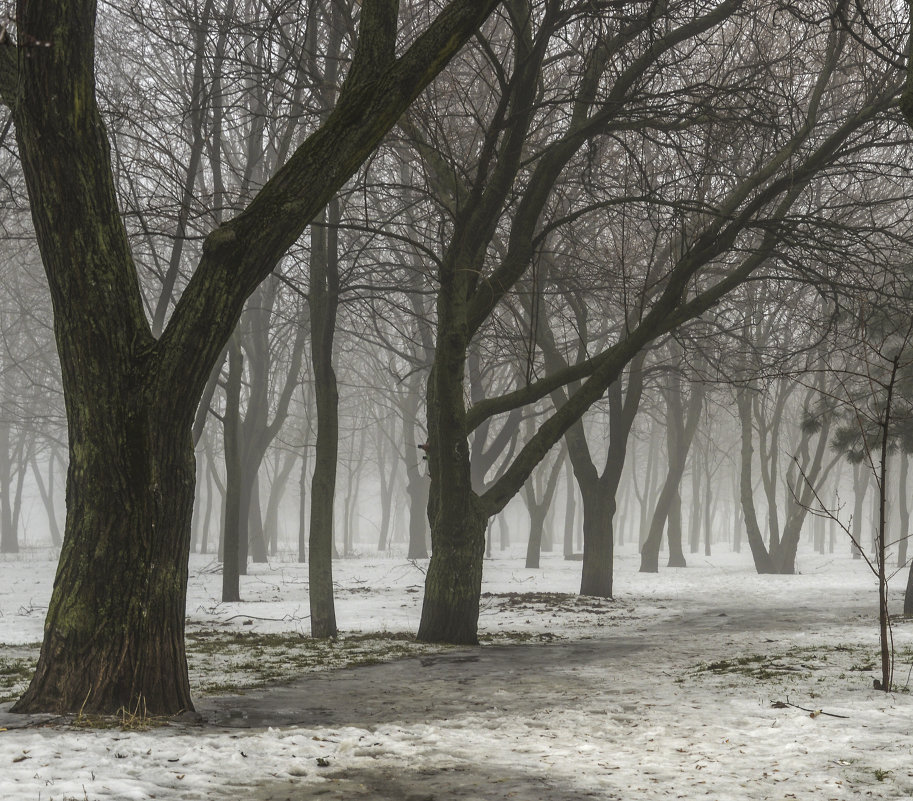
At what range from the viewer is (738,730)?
506cm

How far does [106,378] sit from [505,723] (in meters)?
3.12

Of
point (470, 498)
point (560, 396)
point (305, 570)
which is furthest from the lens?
point (305, 570)

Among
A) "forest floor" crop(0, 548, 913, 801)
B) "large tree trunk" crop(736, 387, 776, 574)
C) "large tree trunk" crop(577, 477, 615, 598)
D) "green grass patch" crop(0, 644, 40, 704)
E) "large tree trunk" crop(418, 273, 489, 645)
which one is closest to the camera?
"forest floor" crop(0, 548, 913, 801)

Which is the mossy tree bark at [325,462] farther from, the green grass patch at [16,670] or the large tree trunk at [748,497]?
the large tree trunk at [748,497]

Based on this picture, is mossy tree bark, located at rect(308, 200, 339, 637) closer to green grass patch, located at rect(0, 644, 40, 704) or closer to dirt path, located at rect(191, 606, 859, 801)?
dirt path, located at rect(191, 606, 859, 801)

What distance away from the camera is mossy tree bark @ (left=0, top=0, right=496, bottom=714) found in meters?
4.92

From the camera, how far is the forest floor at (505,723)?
3.99 metres

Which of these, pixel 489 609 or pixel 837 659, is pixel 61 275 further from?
pixel 489 609

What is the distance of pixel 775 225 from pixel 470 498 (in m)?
4.08

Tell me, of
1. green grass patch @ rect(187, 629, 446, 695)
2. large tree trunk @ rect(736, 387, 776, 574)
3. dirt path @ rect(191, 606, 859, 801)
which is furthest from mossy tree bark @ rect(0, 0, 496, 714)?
large tree trunk @ rect(736, 387, 776, 574)

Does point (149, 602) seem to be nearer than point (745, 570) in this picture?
Yes

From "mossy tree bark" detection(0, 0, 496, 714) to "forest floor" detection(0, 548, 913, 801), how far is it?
40cm

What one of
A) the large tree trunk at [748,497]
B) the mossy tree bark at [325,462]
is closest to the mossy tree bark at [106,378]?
the mossy tree bark at [325,462]

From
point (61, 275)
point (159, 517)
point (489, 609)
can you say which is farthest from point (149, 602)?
point (489, 609)
